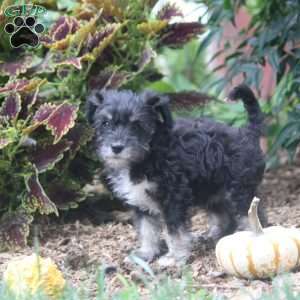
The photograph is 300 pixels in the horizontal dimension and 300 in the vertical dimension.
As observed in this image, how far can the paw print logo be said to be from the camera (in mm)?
6953

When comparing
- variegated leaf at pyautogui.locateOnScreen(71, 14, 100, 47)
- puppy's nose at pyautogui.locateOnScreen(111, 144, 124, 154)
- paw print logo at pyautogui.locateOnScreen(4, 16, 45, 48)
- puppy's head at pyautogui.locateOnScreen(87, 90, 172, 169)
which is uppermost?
paw print logo at pyautogui.locateOnScreen(4, 16, 45, 48)

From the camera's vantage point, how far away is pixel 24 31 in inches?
275

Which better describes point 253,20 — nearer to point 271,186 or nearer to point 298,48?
point 298,48

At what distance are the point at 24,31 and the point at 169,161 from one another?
1941 millimetres

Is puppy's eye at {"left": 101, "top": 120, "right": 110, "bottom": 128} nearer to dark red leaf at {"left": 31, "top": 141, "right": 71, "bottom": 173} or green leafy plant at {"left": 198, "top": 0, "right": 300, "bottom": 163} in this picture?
dark red leaf at {"left": 31, "top": 141, "right": 71, "bottom": 173}

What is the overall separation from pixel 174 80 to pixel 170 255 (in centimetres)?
663

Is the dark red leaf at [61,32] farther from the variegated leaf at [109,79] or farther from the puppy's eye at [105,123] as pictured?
the puppy's eye at [105,123]

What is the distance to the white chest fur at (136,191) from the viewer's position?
5.93 m

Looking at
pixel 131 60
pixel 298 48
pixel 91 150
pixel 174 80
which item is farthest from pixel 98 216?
pixel 174 80

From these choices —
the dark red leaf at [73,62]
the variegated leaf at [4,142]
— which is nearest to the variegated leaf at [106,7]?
the dark red leaf at [73,62]

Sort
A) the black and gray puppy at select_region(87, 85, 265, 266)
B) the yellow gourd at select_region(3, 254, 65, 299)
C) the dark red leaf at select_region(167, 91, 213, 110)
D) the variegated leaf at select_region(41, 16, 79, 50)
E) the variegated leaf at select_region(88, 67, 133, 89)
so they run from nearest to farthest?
the yellow gourd at select_region(3, 254, 65, 299) → the black and gray puppy at select_region(87, 85, 265, 266) → the variegated leaf at select_region(41, 16, 79, 50) → the variegated leaf at select_region(88, 67, 133, 89) → the dark red leaf at select_region(167, 91, 213, 110)

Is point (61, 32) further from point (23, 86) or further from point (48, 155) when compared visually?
point (48, 155)

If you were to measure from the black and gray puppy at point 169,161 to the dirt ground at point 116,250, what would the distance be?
0.86 ft

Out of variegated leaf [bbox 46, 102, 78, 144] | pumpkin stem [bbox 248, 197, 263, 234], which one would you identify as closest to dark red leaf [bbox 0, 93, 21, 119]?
variegated leaf [bbox 46, 102, 78, 144]
